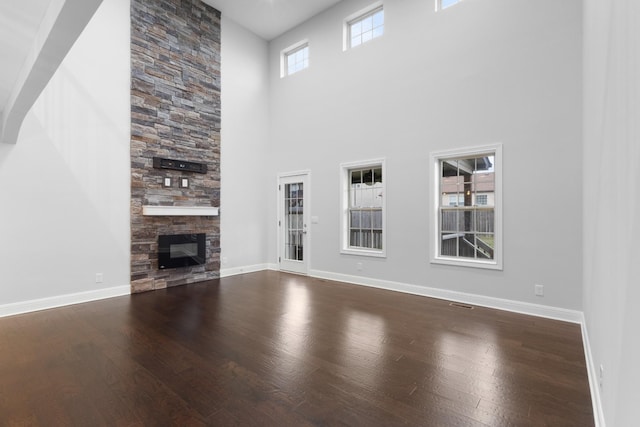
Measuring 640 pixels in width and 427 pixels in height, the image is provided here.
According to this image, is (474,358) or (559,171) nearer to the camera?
(474,358)

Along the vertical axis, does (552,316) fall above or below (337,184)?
below

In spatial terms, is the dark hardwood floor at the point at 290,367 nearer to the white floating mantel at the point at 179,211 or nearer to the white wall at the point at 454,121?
the white wall at the point at 454,121

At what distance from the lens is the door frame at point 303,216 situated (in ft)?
21.3

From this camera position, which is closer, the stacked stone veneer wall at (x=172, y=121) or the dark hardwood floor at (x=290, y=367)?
the dark hardwood floor at (x=290, y=367)

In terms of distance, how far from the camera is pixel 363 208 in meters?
5.82

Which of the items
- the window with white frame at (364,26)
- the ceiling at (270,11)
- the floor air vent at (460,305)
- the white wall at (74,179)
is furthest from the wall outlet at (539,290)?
the white wall at (74,179)

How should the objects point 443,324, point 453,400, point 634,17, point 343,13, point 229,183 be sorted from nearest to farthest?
1. point 634,17
2. point 453,400
3. point 443,324
4. point 343,13
5. point 229,183

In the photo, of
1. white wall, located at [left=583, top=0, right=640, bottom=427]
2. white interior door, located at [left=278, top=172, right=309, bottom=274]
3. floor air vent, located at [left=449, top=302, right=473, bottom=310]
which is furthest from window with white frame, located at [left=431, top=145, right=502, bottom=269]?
white interior door, located at [left=278, top=172, right=309, bottom=274]

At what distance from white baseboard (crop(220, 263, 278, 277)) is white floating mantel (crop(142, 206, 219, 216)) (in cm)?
124

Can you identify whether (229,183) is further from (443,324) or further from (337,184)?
(443,324)

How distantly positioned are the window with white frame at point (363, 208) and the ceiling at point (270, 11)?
322 centimetres

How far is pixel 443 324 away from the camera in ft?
11.8

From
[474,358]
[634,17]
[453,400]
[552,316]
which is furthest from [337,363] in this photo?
[552,316]

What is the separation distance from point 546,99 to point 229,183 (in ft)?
18.0
